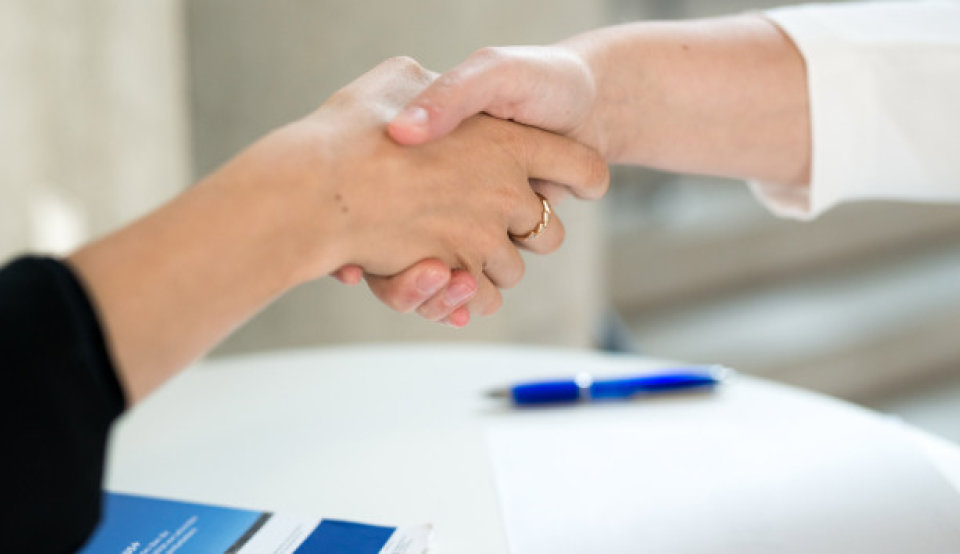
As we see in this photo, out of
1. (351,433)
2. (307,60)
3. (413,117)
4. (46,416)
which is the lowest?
(46,416)

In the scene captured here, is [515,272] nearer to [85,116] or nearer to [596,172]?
[596,172]

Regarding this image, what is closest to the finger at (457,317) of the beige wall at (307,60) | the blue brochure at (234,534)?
the blue brochure at (234,534)

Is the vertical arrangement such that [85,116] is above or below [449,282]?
above

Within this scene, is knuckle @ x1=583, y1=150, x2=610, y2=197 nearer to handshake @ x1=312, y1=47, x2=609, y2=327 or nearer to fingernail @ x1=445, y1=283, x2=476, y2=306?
handshake @ x1=312, y1=47, x2=609, y2=327

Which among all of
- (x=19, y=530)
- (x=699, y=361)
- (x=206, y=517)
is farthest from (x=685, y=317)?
(x=19, y=530)

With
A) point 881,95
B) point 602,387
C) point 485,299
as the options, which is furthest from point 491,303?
point 881,95

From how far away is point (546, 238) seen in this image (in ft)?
2.52

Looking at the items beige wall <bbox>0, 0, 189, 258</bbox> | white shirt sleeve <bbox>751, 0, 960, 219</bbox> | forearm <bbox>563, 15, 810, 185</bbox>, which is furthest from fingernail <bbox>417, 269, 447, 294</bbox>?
beige wall <bbox>0, 0, 189, 258</bbox>

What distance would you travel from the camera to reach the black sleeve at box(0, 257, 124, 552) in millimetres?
389

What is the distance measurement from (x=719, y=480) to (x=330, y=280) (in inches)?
32.6

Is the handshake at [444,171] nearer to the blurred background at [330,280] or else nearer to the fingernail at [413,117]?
the fingernail at [413,117]

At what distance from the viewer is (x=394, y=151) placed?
2.00 feet

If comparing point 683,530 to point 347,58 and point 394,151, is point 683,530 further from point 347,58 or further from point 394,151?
point 347,58

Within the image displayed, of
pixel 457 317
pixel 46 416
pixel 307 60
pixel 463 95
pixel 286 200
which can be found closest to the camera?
pixel 46 416
